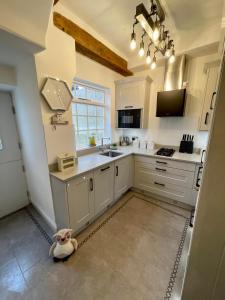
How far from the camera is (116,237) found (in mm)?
1785

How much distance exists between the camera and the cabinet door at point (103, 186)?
1.95 meters

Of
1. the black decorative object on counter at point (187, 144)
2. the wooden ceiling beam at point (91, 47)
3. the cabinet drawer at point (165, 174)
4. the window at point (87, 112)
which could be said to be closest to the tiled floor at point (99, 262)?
the cabinet drawer at point (165, 174)

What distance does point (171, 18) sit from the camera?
187 cm

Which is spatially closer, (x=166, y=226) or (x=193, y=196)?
(x=166, y=226)

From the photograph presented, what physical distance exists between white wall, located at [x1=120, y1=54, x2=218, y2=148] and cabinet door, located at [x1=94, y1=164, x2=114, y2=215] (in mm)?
1450

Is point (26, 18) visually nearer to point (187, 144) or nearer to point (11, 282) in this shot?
point (11, 282)

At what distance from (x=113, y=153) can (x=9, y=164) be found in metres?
1.79

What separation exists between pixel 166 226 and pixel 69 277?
1.40 meters

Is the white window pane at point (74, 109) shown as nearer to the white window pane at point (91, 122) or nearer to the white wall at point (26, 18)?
the white window pane at point (91, 122)

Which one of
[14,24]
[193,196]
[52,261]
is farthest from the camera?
[193,196]

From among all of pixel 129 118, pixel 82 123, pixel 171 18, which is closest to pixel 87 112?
pixel 82 123

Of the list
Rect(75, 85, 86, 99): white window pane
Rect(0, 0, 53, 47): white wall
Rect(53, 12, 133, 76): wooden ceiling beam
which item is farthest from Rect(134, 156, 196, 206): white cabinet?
Rect(0, 0, 53, 47): white wall

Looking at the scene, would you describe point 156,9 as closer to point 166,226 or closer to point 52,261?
point 166,226

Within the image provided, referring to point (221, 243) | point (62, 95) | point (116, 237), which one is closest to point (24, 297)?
point (116, 237)
